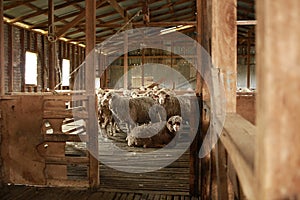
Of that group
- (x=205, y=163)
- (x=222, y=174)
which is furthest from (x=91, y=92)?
(x=222, y=174)

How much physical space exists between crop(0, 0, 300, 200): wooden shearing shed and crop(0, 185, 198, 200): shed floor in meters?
0.02

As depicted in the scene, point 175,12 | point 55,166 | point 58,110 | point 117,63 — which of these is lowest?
point 55,166

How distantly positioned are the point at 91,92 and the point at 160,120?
11.9 ft

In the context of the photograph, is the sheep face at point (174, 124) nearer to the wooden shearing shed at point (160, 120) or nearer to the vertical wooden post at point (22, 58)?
the wooden shearing shed at point (160, 120)

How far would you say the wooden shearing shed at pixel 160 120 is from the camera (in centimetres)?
59

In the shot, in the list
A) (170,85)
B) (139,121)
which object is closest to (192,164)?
(139,121)

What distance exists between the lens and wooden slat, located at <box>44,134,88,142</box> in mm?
3697

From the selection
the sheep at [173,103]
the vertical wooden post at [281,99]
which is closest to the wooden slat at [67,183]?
the vertical wooden post at [281,99]

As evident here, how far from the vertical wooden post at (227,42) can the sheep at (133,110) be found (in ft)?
17.1

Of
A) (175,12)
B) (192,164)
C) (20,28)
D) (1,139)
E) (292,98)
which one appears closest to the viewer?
(292,98)

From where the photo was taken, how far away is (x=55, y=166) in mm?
3791

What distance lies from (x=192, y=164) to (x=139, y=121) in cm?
378

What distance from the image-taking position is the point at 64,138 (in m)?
3.72

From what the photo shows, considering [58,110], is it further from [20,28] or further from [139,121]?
[20,28]
